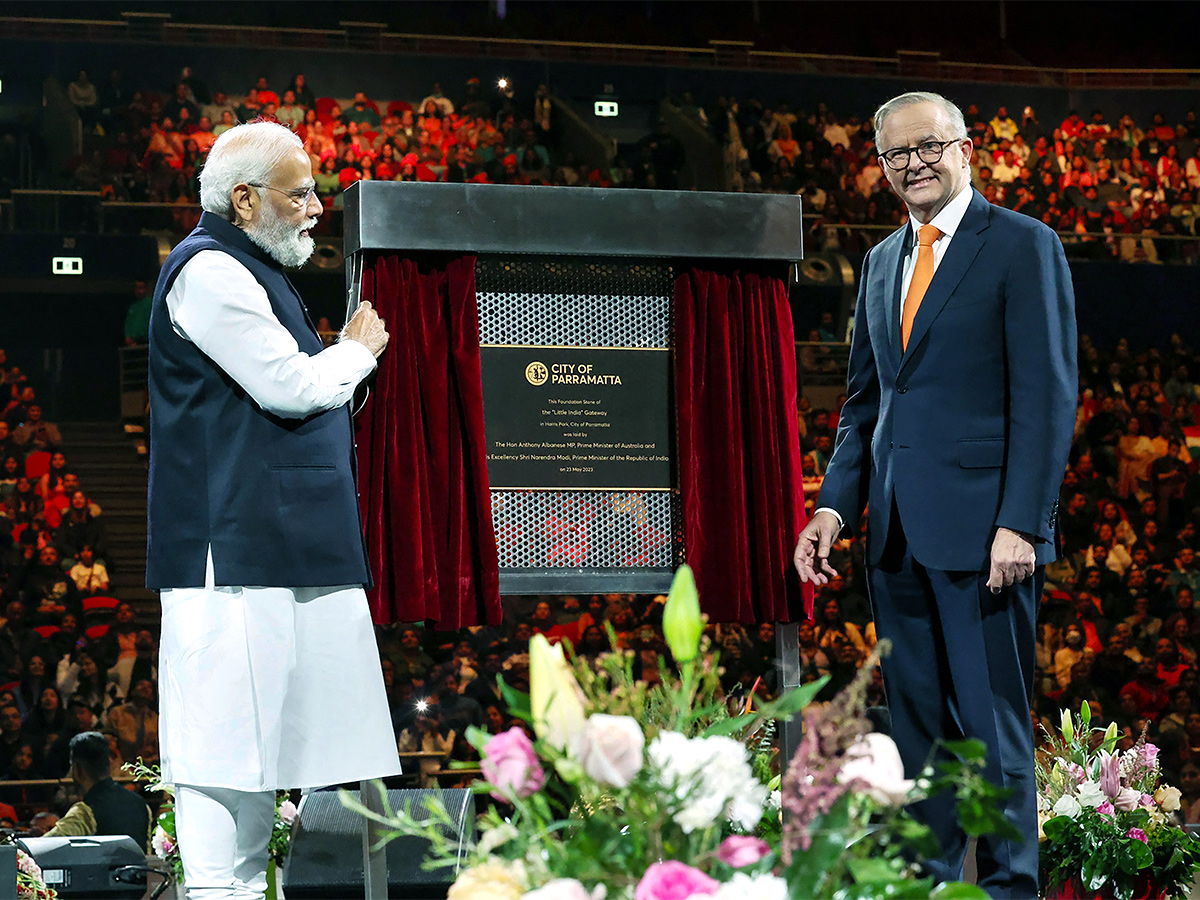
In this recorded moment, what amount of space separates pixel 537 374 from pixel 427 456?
32 centimetres

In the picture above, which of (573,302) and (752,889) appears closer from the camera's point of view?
(752,889)

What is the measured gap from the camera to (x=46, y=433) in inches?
344

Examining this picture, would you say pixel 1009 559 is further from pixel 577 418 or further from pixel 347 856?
pixel 347 856

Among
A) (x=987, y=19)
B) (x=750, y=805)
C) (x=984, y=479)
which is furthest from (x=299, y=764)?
(x=987, y=19)

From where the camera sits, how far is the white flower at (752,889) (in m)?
0.93

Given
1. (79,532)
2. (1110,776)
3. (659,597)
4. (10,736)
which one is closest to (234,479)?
(1110,776)

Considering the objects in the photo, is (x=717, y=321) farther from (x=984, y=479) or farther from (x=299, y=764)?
(x=299, y=764)

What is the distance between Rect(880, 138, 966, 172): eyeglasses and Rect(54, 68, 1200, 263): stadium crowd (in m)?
7.54

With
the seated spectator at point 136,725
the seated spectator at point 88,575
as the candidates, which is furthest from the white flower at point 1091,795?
the seated spectator at point 88,575

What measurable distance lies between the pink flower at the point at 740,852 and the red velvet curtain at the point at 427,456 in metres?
2.06

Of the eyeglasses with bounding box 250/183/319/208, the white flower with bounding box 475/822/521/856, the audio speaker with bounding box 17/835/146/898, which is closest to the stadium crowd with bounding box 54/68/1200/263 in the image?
the audio speaker with bounding box 17/835/146/898

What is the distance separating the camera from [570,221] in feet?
10.3

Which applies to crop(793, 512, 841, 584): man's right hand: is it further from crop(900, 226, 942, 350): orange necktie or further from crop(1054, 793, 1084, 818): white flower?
crop(1054, 793, 1084, 818): white flower

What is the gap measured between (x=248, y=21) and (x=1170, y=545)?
7.74m
